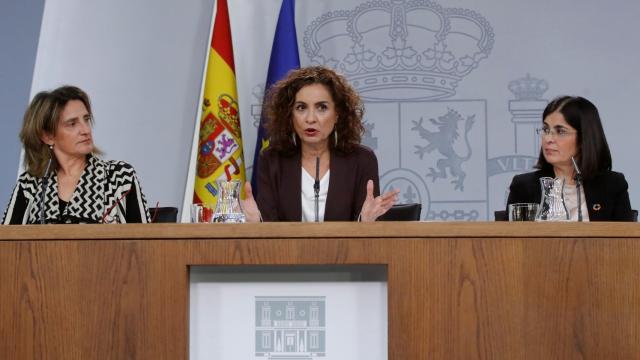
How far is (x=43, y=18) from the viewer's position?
4523 millimetres

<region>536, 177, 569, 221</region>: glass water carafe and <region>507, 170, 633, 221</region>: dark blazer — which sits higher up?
<region>507, 170, 633, 221</region>: dark blazer

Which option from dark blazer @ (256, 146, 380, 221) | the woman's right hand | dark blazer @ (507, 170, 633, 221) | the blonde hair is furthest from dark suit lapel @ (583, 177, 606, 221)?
the blonde hair

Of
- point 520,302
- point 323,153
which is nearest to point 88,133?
point 323,153

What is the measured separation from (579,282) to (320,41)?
288 centimetres

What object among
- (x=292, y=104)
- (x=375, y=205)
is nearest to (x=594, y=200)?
(x=375, y=205)

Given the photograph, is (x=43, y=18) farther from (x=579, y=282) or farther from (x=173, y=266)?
(x=579, y=282)

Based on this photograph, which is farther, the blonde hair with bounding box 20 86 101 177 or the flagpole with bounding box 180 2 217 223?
the flagpole with bounding box 180 2 217 223

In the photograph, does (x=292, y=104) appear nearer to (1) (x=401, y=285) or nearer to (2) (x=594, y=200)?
(2) (x=594, y=200)

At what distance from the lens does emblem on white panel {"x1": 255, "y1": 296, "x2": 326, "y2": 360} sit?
1690 mm

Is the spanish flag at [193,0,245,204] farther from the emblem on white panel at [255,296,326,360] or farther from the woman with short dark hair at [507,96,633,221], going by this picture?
the emblem on white panel at [255,296,326,360]

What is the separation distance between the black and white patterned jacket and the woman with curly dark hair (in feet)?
1.48

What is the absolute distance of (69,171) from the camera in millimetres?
2963

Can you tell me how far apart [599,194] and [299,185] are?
1024 millimetres

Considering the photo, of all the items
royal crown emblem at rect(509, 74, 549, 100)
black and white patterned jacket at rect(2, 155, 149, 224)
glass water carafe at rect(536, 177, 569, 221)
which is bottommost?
glass water carafe at rect(536, 177, 569, 221)
